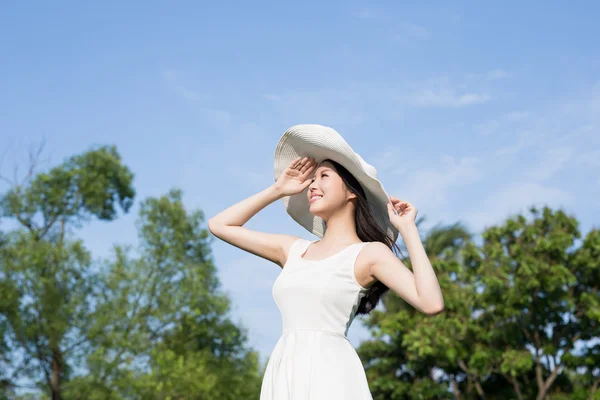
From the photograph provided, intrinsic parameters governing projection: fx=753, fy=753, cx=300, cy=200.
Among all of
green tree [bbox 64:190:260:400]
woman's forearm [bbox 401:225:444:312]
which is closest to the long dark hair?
woman's forearm [bbox 401:225:444:312]

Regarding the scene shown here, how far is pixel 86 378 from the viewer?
79.8 feet

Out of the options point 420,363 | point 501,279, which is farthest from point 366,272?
point 420,363

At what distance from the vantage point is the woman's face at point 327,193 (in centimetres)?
344

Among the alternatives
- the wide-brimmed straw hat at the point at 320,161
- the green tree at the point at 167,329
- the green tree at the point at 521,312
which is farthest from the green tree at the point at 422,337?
the wide-brimmed straw hat at the point at 320,161

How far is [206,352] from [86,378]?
4844 millimetres

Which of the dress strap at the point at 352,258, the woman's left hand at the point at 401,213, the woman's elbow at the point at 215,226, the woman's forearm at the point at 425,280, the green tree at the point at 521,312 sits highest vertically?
the green tree at the point at 521,312

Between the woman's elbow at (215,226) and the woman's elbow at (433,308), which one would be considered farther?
the woman's elbow at (215,226)

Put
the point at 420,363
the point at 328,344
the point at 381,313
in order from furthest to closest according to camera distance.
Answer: the point at 381,313 < the point at 420,363 < the point at 328,344

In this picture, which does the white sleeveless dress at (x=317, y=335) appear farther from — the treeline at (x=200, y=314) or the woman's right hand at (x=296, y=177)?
the treeline at (x=200, y=314)

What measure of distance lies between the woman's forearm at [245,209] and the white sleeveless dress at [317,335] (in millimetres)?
459

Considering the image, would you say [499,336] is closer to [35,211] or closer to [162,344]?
[162,344]

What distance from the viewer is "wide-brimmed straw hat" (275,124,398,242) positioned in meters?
3.34

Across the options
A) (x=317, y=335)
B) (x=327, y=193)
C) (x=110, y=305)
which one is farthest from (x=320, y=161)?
(x=110, y=305)

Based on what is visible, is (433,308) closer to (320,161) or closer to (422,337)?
(320,161)
